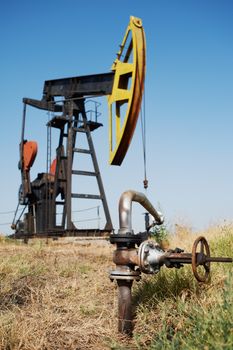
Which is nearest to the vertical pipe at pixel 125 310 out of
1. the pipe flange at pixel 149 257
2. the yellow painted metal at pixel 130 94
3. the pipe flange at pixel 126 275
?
the pipe flange at pixel 126 275

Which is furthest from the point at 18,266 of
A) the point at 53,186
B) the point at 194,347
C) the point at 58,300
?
the point at 53,186

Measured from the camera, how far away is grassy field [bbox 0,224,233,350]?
219 cm

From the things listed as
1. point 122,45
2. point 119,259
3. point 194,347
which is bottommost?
point 194,347

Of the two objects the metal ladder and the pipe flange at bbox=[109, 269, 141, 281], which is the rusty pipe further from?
the metal ladder

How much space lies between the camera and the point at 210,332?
201 centimetres

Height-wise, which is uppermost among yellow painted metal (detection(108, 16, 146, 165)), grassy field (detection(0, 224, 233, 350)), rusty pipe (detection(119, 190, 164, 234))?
yellow painted metal (detection(108, 16, 146, 165))

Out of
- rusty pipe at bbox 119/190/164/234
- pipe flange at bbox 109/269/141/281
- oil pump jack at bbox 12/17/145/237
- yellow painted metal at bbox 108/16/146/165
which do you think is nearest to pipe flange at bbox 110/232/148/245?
rusty pipe at bbox 119/190/164/234

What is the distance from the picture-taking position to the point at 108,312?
3330mm

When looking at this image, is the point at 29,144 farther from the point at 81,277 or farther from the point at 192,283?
the point at 192,283

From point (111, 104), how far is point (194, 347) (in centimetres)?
634

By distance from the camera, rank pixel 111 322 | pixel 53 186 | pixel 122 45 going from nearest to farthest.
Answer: pixel 111 322 < pixel 122 45 < pixel 53 186

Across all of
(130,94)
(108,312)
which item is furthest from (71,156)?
(108,312)

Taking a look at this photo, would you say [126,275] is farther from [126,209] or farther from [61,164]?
[61,164]

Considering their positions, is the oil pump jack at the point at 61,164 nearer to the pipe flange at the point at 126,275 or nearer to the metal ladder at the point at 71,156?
the metal ladder at the point at 71,156
